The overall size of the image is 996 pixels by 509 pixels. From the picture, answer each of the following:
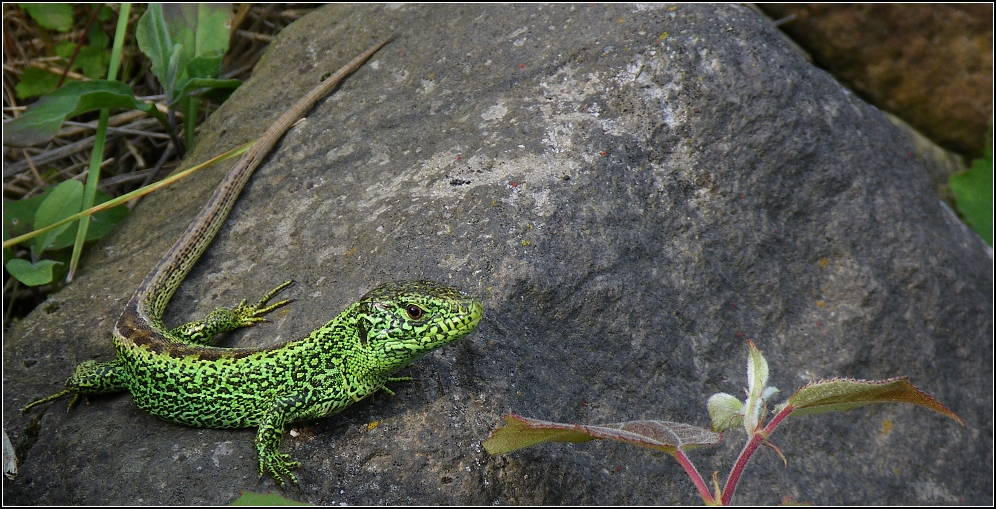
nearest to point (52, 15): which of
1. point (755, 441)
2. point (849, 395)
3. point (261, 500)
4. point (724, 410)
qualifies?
point (261, 500)

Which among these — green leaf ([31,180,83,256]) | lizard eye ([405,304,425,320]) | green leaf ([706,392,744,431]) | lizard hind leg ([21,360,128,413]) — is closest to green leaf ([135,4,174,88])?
green leaf ([31,180,83,256])

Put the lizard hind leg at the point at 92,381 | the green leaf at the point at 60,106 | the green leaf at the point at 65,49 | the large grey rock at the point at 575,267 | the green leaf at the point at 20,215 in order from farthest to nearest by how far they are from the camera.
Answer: the green leaf at the point at 65,49 < the green leaf at the point at 20,215 < the green leaf at the point at 60,106 < the lizard hind leg at the point at 92,381 < the large grey rock at the point at 575,267

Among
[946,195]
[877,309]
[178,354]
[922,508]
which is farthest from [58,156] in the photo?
[946,195]

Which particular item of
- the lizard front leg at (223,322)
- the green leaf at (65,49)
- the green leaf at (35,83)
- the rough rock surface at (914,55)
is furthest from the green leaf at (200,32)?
the rough rock surface at (914,55)

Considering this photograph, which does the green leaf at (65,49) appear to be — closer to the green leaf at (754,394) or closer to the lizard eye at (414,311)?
the lizard eye at (414,311)

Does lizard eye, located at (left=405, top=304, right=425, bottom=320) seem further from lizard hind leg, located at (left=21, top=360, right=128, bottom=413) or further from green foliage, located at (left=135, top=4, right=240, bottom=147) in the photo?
green foliage, located at (left=135, top=4, right=240, bottom=147)

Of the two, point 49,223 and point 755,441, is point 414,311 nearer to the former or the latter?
point 755,441
